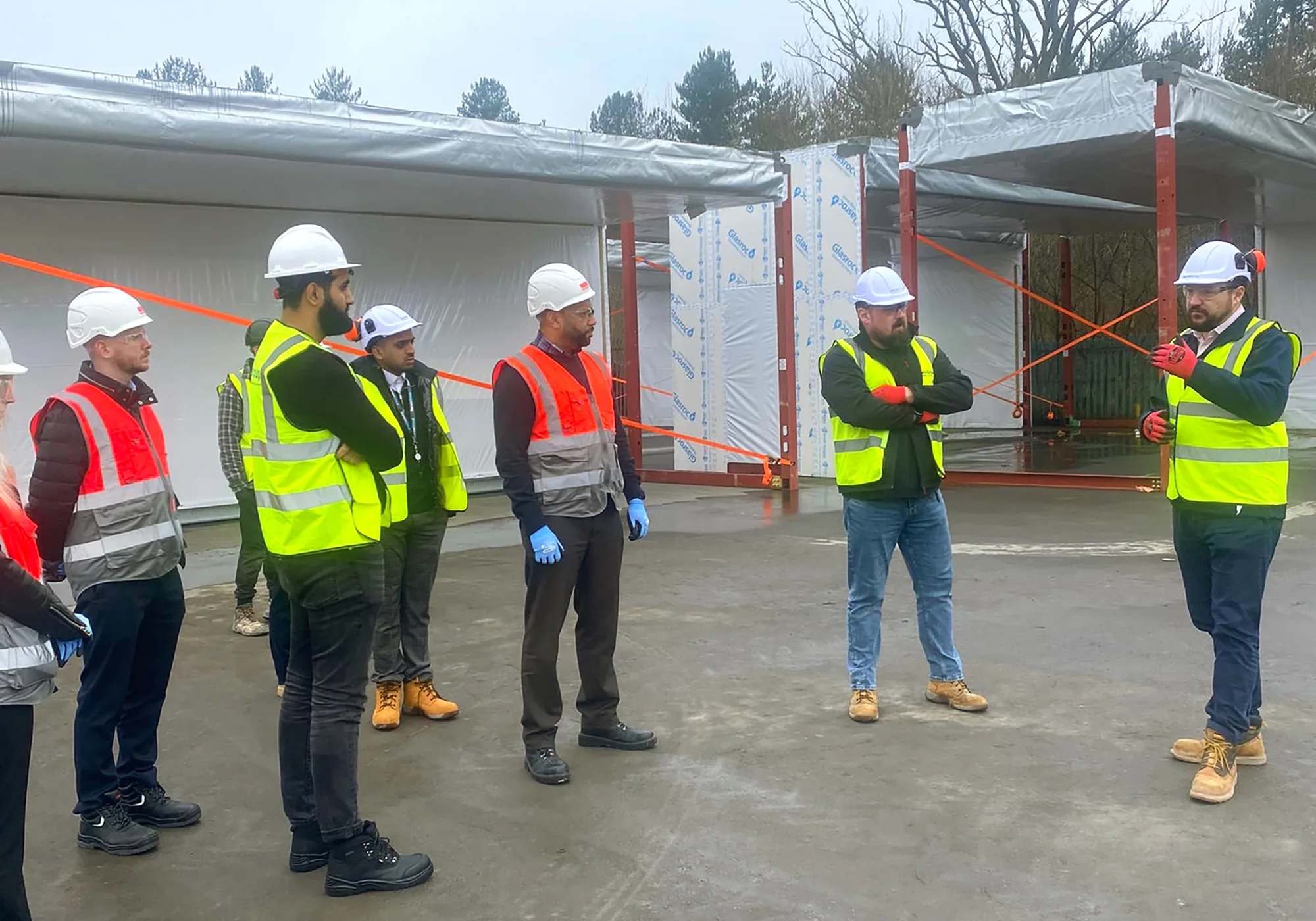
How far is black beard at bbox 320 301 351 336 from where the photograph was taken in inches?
133

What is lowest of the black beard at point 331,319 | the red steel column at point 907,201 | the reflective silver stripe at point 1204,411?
the reflective silver stripe at point 1204,411

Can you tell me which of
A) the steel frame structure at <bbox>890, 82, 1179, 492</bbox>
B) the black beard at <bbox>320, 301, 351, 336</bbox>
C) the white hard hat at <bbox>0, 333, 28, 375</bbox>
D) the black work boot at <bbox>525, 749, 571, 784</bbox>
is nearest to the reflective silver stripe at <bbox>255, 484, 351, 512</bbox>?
the black beard at <bbox>320, 301, 351, 336</bbox>

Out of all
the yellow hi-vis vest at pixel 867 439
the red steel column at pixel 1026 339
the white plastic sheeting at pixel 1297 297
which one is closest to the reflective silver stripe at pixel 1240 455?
the yellow hi-vis vest at pixel 867 439

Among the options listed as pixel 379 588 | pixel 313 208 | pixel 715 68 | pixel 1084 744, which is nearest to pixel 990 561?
pixel 1084 744

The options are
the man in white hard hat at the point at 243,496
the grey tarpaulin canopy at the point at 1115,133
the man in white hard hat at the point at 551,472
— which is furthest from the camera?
the grey tarpaulin canopy at the point at 1115,133

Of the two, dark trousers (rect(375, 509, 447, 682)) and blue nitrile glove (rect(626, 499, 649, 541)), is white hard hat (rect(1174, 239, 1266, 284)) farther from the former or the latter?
dark trousers (rect(375, 509, 447, 682))

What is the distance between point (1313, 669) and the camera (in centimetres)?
525

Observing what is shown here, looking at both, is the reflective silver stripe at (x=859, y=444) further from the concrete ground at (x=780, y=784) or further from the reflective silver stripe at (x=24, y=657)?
the reflective silver stripe at (x=24, y=657)

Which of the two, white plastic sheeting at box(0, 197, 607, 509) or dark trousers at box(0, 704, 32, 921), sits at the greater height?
white plastic sheeting at box(0, 197, 607, 509)

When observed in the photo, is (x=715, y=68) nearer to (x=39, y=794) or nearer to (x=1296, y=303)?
(x=1296, y=303)

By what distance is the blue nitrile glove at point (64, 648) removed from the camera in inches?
109

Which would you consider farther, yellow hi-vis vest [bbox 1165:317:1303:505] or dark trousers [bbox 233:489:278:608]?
dark trousers [bbox 233:489:278:608]

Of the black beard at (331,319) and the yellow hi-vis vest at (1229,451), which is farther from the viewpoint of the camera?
the yellow hi-vis vest at (1229,451)

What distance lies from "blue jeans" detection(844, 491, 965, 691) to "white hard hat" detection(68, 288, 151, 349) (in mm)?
2902
